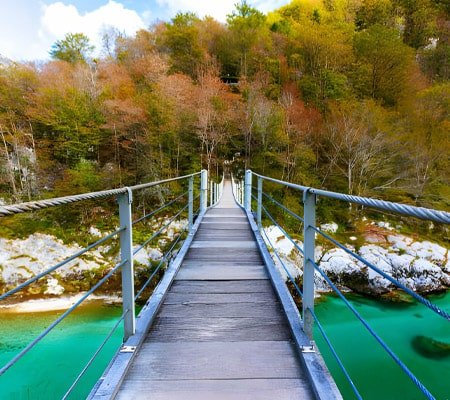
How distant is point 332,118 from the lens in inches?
607

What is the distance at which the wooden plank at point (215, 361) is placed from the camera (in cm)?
127

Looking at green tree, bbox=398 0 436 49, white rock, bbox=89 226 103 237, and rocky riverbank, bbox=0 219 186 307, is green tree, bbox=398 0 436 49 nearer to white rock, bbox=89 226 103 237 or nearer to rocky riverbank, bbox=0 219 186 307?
rocky riverbank, bbox=0 219 186 307

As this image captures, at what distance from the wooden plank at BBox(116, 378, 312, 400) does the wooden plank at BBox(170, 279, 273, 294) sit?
0.92 m

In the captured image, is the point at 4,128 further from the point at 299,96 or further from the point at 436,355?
the point at 436,355

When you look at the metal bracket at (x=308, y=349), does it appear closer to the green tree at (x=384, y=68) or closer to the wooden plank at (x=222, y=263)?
the wooden plank at (x=222, y=263)

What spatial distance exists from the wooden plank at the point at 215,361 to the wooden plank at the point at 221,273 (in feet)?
2.91

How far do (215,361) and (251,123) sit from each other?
15297 millimetres

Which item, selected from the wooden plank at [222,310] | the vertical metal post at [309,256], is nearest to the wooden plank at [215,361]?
the vertical metal post at [309,256]

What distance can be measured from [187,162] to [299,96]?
862 centimetres

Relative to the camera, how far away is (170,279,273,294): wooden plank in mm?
2150

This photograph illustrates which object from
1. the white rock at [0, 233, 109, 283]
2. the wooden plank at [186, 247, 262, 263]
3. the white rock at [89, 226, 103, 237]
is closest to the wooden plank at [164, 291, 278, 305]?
the wooden plank at [186, 247, 262, 263]

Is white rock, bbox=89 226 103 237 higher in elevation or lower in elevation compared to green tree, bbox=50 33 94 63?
lower

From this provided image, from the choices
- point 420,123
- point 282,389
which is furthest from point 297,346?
point 420,123

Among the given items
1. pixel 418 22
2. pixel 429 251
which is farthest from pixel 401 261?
pixel 418 22
